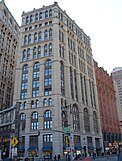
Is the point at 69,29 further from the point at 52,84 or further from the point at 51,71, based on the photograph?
the point at 52,84

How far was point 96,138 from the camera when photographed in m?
76.1

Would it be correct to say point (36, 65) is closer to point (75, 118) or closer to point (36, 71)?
point (36, 71)

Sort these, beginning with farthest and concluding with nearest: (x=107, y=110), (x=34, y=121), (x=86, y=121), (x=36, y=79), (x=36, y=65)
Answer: (x=107, y=110), (x=86, y=121), (x=36, y=65), (x=36, y=79), (x=34, y=121)

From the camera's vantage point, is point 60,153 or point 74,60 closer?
point 60,153

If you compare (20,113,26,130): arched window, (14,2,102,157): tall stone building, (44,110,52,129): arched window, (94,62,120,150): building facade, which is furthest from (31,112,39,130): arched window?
(94,62,120,150): building facade

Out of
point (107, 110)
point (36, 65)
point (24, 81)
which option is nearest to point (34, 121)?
point (24, 81)

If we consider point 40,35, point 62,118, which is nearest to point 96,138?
point 62,118

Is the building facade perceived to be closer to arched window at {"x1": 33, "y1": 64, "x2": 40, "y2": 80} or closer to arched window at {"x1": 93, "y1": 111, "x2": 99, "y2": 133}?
arched window at {"x1": 93, "y1": 111, "x2": 99, "y2": 133}

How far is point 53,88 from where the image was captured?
63.3 meters

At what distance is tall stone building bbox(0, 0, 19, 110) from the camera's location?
8806 centimetres

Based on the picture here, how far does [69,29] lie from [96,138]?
4830 centimetres

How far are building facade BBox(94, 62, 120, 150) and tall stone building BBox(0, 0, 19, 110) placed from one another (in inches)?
1784

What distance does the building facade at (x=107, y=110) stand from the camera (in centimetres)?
9008

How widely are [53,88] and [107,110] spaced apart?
4799cm
